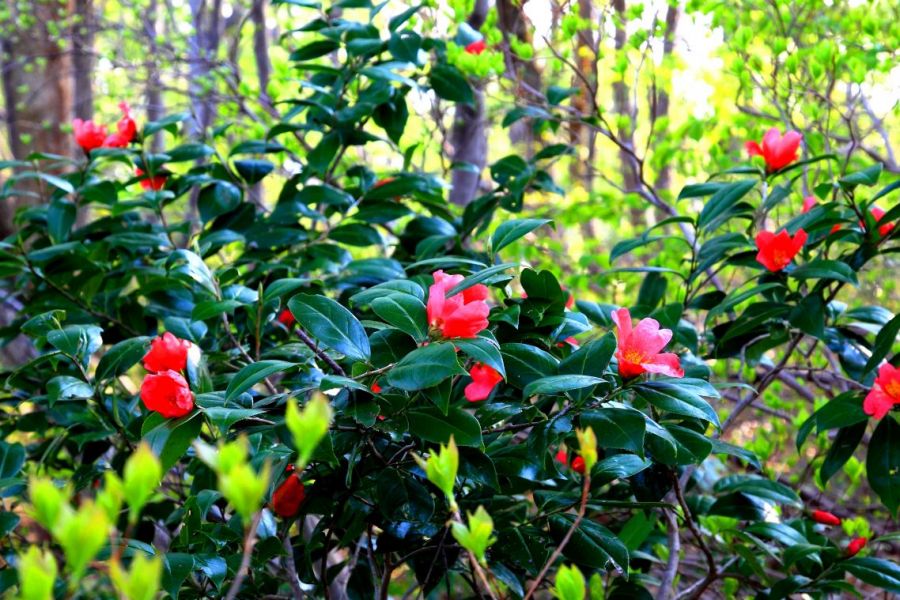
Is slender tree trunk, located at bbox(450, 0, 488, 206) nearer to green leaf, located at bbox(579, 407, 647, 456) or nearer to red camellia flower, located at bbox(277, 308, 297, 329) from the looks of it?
red camellia flower, located at bbox(277, 308, 297, 329)

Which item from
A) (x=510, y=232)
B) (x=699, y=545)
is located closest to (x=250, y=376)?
(x=510, y=232)

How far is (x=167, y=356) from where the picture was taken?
1147 millimetres

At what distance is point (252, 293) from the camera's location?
1.36 metres

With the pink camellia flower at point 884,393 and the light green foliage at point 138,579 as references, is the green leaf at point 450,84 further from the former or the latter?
the light green foliage at point 138,579

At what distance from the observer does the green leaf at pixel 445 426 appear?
101 cm

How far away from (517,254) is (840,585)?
1.92 meters

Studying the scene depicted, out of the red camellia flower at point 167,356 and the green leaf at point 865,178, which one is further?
the green leaf at point 865,178

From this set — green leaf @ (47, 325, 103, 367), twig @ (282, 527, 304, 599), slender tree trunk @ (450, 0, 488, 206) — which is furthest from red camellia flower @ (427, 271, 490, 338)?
slender tree trunk @ (450, 0, 488, 206)

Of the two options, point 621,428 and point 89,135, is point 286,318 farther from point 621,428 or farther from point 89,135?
point 621,428

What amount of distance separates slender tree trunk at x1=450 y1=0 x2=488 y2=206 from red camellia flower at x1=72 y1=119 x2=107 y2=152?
1.25m

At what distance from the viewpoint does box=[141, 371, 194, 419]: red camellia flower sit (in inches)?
40.4

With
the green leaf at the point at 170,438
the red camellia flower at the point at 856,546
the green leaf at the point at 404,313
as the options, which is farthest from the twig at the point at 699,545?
the green leaf at the point at 170,438

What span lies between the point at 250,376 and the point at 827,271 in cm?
97

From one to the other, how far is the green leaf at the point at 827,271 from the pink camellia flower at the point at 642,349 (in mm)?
469
